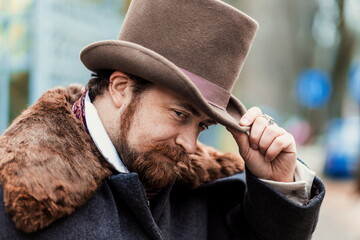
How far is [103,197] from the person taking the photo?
194cm

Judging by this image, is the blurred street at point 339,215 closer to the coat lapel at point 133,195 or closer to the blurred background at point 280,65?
the blurred background at point 280,65

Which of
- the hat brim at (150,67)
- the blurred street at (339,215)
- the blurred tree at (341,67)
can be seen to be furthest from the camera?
the blurred tree at (341,67)

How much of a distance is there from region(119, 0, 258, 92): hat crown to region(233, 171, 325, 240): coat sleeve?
0.56m

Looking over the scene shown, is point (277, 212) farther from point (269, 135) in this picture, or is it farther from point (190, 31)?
point (190, 31)

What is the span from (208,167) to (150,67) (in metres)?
0.77

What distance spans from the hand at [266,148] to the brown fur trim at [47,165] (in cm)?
66

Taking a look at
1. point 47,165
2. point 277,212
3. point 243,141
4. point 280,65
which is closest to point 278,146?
point 243,141

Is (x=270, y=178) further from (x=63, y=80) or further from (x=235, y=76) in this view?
(x=63, y=80)

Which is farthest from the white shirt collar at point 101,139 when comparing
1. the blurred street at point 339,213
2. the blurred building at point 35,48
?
the blurred street at point 339,213

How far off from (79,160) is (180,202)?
29.1 inches

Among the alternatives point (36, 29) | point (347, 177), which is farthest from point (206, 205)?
point (347, 177)

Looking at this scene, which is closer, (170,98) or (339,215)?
(170,98)

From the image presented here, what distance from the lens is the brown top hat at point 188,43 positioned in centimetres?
198

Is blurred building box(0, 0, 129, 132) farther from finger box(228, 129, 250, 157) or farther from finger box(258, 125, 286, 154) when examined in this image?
finger box(258, 125, 286, 154)
